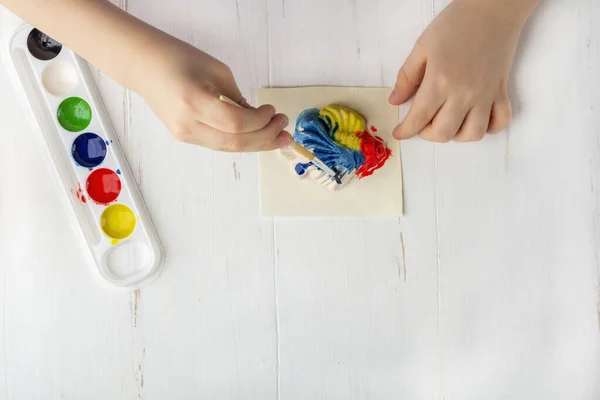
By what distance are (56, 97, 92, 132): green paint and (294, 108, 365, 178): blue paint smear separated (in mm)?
292

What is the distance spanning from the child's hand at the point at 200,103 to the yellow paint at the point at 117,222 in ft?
0.66

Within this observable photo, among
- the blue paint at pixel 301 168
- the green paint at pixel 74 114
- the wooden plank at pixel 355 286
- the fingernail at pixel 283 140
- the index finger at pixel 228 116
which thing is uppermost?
the green paint at pixel 74 114

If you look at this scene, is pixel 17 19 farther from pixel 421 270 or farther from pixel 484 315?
pixel 484 315

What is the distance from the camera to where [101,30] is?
56cm

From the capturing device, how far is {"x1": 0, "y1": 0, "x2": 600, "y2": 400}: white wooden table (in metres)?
0.69

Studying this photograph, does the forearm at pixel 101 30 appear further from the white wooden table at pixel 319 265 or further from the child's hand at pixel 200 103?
the white wooden table at pixel 319 265

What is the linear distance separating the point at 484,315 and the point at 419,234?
147 millimetres

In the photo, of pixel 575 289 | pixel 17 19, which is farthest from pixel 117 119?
pixel 575 289

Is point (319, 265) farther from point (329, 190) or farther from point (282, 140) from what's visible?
point (282, 140)

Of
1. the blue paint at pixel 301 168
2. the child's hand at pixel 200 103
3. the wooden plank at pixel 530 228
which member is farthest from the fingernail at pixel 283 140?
the wooden plank at pixel 530 228

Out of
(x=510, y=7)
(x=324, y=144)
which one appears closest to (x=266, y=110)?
(x=324, y=144)

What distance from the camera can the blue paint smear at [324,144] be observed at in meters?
0.65

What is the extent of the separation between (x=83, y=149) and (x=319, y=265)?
36 centimetres

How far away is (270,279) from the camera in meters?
0.69
